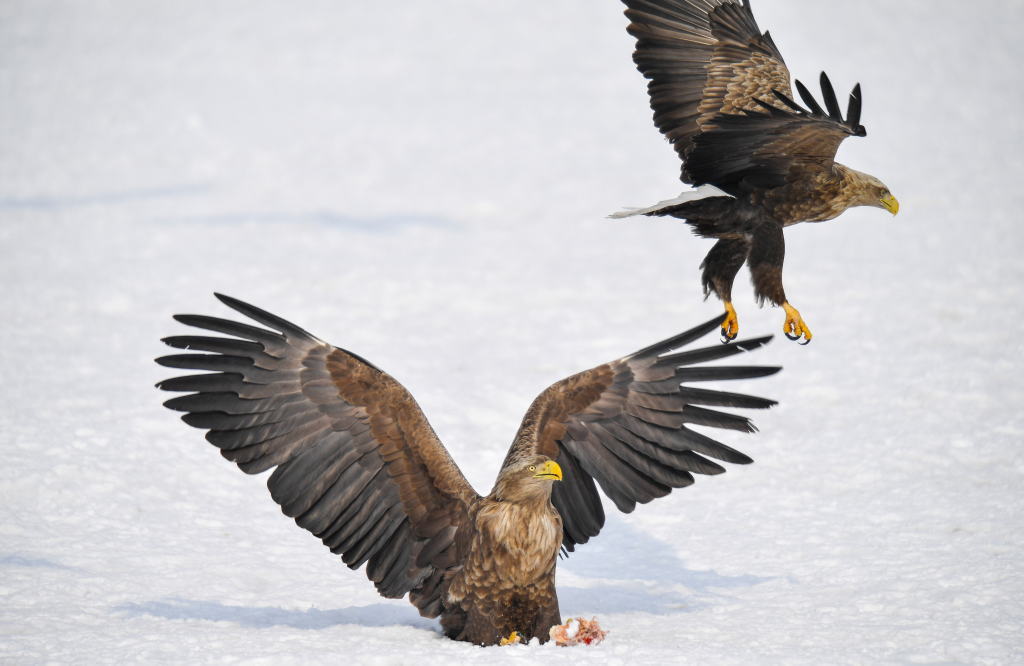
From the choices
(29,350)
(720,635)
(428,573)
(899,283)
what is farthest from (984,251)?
(29,350)

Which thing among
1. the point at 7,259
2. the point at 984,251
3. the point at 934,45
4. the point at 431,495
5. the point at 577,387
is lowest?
the point at 431,495

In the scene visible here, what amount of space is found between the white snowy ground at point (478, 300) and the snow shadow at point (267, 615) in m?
0.03

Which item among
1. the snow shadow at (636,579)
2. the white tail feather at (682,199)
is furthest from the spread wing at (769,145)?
the snow shadow at (636,579)

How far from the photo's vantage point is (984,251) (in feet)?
32.6

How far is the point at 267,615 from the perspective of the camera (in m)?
4.54

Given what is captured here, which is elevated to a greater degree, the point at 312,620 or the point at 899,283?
the point at 899,283

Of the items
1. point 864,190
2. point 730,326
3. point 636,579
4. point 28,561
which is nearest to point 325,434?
point 28,561

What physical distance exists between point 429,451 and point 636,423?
3.07 ft

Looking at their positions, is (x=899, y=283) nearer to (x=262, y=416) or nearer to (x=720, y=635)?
(x=720, y=635)

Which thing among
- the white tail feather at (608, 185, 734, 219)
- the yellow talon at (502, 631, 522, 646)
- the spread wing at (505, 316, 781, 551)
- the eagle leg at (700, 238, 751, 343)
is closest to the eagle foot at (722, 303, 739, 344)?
the eagle leg at (700, 238, 751, 343)

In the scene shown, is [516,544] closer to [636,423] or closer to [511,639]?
[511,639]

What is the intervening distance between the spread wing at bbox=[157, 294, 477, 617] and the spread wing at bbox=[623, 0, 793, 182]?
6.66ft

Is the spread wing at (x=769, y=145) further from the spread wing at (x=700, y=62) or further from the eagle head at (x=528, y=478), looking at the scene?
the eagle head at (x=528, y=478)

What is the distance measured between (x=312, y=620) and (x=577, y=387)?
1.57 metres
